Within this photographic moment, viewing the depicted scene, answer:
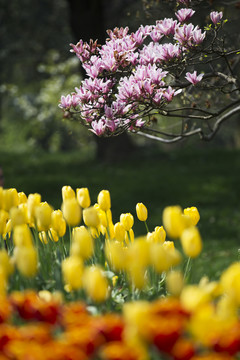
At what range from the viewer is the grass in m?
8.98

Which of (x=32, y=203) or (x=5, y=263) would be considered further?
(x=32, y=203)

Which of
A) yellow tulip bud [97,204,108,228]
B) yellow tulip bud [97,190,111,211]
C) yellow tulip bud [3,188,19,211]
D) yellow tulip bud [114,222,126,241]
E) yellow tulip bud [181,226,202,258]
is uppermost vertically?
yellow tulip bud [3,188,19,211]

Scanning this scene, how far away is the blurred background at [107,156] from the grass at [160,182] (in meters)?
0.02

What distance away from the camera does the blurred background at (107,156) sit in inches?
351

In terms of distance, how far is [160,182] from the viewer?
38.8 ft

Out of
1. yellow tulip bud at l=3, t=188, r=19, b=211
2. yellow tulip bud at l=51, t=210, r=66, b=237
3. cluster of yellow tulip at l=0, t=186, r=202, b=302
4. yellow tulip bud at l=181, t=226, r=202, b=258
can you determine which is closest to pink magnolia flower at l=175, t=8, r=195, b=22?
cluster of yellow tulip at l=0, t=186, r=202, b=302

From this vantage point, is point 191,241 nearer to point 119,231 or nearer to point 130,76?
point 119,231

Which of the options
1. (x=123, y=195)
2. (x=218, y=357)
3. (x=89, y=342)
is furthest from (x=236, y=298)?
(x=123, y=195)

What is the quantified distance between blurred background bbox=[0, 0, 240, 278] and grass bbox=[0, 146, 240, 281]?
0.02 m

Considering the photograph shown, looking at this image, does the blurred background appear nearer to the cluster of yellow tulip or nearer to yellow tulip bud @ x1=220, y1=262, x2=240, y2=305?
the cluster of yellow tulip

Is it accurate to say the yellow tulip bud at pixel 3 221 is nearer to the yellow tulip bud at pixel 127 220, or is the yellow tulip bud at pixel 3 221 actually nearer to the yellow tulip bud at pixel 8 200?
the yellow tulip bud at pixel 8 200

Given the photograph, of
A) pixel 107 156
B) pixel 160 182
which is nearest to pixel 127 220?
pixel 160 182

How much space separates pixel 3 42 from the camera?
16531 millimetres

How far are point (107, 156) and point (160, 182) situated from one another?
276cm
